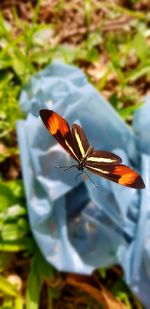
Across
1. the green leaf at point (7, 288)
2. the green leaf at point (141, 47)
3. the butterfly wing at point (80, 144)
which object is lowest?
the green leaf at point (7, 288)

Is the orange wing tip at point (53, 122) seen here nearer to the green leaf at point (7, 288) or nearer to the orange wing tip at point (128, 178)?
the orange wing tip at point (128, 178)

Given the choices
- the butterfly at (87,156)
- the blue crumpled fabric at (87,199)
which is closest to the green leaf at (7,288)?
the blue crumpled fabric at (87,199)

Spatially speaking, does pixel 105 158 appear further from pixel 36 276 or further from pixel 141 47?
pixel 141 47

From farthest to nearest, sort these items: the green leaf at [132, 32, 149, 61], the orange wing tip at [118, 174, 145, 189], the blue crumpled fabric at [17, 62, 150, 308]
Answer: the green leaf at [132, 32, 149, 61]
the blue crumpled fabric at [17, 62, 150, 308]
the orange wing tip at [118, 174, 145, 189]

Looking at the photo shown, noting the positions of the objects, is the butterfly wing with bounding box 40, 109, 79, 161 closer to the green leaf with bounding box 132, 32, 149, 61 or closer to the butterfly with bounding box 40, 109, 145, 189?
the butterfly with bounding box 40, 109, 145, 189

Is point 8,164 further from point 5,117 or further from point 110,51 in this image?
point 110,51

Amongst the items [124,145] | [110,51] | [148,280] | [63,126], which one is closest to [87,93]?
[124,145]

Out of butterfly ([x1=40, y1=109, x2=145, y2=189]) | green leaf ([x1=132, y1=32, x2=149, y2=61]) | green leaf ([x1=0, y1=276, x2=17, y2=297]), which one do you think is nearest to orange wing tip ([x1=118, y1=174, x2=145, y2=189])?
butterfly ([x1=40, y1=109, x2=145, y2=189])
